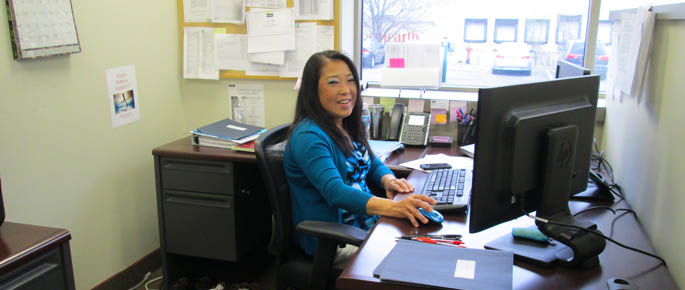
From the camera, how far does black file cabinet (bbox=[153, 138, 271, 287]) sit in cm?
239

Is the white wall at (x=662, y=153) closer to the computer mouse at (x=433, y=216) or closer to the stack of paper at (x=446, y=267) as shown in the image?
the stack of paper at (x=446, y=267)

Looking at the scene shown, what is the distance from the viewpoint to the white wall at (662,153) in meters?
1.28

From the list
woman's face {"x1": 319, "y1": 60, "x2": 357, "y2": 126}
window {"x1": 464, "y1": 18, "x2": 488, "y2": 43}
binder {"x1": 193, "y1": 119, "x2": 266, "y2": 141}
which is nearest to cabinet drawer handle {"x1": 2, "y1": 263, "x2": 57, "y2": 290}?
woman's face {"x1": 319, "y1": 60, "x2": 357, "y2": 126}

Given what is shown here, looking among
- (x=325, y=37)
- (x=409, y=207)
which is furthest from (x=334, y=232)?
(x=325, y=37)

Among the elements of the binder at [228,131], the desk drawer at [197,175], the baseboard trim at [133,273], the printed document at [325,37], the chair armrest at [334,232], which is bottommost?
the baseboard trim at [133,273]

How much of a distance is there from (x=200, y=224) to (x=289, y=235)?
2.66 feet

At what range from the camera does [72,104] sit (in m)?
2.25

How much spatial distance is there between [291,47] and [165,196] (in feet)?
3.12

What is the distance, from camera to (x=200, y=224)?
8.07 ft

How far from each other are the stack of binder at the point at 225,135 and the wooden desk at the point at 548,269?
43.4 inches

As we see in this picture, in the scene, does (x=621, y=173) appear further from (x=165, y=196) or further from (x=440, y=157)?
(x=165, y=196)

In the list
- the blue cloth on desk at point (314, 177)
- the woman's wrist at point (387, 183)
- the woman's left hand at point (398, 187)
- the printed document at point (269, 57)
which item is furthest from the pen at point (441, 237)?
the printed document at point (269, 57)

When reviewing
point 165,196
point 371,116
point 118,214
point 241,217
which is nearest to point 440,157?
point 371,116

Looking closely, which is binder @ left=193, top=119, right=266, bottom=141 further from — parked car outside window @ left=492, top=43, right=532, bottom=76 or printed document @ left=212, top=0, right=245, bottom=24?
parked car outside window @ left=492, top=43, right=532, bottom=76
